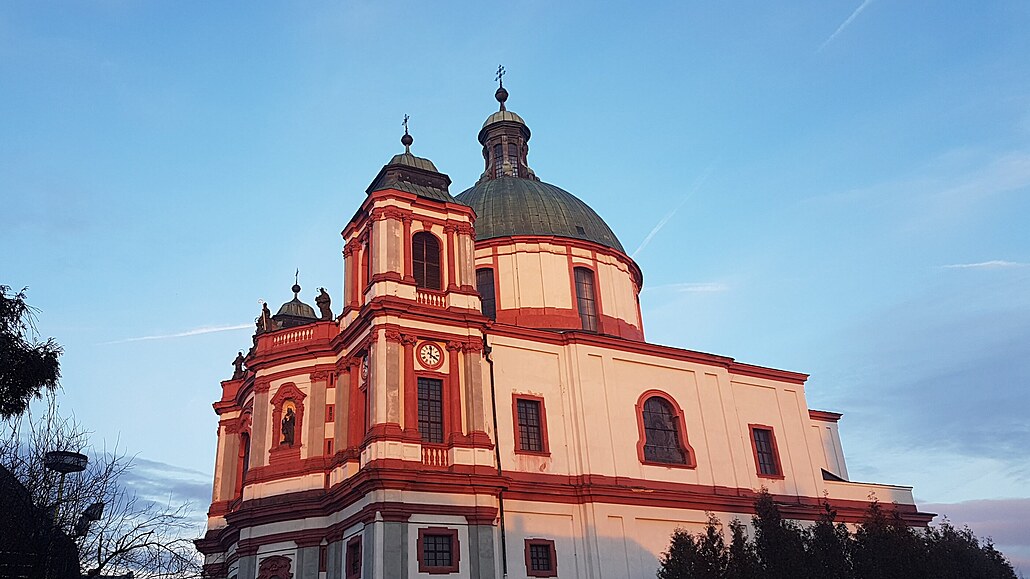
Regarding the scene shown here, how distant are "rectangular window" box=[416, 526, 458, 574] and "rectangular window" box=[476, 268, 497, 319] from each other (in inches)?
426

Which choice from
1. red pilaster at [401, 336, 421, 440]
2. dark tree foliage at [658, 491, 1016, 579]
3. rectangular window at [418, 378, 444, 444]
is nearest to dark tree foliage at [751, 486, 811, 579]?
dark tree foliage at [658, 491, 1016, 579]

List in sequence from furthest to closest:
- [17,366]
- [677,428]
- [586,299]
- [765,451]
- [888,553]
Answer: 1. [586,299]
2. [765,451]
3. [677,428]
4. [888,553]
5. [17,366]

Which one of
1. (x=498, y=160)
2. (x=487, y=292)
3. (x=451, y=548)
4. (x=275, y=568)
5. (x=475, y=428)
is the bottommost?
(x=451, y=548)

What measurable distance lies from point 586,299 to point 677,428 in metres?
6.67

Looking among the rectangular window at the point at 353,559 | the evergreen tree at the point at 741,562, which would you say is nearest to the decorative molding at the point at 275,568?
the rectangular window at the point at 353,559

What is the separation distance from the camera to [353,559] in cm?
2498

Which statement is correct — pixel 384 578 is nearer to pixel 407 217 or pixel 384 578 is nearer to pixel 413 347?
pixel 413 347

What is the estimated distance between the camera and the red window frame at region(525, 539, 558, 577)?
2566cm

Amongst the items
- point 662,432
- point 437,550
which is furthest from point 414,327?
point 662,432

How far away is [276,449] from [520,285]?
36.9 ft

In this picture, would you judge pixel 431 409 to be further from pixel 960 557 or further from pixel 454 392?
pixel 960 557

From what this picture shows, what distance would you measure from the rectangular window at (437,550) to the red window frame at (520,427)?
3880 mm

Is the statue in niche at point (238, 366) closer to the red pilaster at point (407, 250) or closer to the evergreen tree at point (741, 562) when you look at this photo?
the red pilaster at point (407, 250)

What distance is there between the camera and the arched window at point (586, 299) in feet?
112
